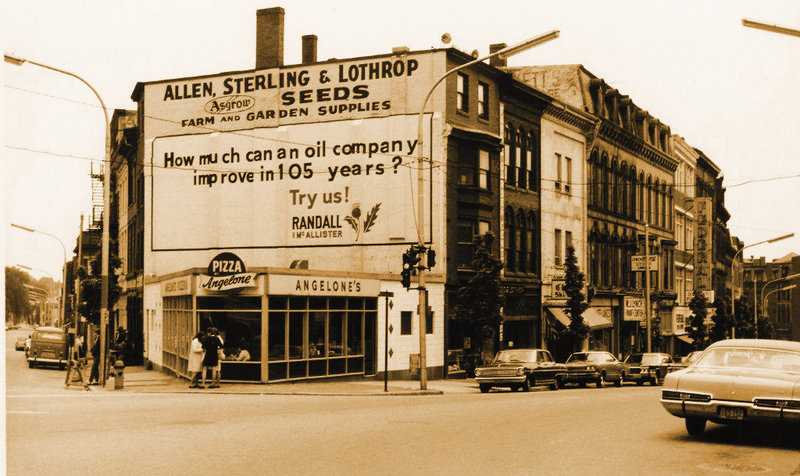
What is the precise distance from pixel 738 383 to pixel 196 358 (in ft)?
64.8

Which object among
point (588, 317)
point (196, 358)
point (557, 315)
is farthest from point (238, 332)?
point (588, 317)

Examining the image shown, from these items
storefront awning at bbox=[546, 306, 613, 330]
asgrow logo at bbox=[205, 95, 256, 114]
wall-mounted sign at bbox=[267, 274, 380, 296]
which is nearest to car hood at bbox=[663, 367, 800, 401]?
wall-mounted sign at bbox=[267, 274, 380, 296]

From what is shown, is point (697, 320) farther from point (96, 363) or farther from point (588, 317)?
point (96, 363)

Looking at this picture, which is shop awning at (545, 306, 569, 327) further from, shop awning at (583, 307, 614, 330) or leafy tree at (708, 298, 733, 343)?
leafy tree at (708, 298, 733, 343)

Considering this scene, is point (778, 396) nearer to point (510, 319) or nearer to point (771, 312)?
point (510, 319)

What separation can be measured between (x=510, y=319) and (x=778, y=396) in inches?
1147

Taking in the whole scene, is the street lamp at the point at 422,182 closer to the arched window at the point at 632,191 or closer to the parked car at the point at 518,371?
the parked car at the point at 518,371

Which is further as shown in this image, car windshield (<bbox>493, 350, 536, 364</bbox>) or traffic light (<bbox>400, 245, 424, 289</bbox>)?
car windshield (<bbox>493, 350, 536, 364</bbox>)

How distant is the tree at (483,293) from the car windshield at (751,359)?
21.5 metres

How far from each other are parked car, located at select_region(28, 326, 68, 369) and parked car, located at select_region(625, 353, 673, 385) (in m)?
29.4

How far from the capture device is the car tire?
1424cm

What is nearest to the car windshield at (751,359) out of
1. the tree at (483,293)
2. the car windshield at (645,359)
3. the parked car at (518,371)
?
the parked car at (518,371)

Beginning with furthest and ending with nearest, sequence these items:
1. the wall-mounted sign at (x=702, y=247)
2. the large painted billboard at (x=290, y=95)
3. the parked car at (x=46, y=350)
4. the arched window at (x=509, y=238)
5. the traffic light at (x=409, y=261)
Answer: the wall-mounted sign at (x=702, y=247) → the parked car at (x=46, y=350) → the arched window at (x=509, y=238) → the large painted billboard at (x=290, y=95) → the traffic light at (x=409, y=261)

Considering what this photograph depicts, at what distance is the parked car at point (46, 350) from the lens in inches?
1925
